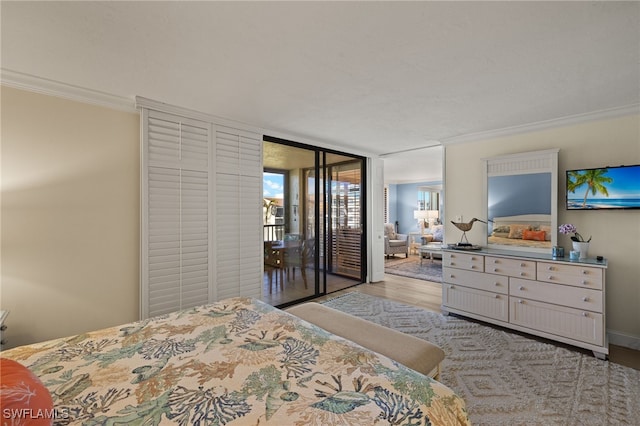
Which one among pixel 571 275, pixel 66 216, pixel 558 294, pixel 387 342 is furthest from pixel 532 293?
pixel 66 216

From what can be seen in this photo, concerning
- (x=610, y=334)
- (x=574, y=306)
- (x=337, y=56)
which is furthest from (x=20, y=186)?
(x=610, y=334)

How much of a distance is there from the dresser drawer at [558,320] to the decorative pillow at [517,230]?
2.75 ft

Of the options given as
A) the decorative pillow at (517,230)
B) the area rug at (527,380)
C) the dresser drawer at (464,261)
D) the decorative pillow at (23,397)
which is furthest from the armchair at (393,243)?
the decorative pillow at (23,397)

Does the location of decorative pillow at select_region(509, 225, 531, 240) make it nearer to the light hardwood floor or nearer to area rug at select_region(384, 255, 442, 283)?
the light hardwood floor

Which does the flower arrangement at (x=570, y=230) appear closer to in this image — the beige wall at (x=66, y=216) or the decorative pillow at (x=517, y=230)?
the decorative pillow at (x=517, y=230)

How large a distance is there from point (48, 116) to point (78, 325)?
1776mm

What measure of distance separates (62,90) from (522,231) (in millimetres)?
4949

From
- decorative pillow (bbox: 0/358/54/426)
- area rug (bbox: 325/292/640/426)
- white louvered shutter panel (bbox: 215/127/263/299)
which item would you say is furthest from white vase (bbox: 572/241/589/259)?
decorative pillow (bbox: 0/358/54/426)

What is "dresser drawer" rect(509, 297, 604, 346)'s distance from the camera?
101 inches

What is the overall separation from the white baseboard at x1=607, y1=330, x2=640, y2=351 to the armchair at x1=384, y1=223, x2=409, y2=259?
4.80 meters

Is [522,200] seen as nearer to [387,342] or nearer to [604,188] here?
[604,188]

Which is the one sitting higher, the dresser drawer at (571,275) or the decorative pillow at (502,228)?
the decorative pillow at (502,228)

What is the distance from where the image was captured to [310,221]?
14.3 ft

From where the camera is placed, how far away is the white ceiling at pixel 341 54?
57.3 inches
